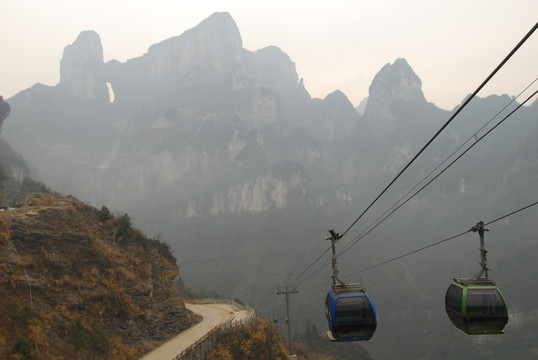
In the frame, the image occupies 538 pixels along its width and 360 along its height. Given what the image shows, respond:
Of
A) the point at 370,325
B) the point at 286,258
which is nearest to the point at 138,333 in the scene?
the point at 370,325

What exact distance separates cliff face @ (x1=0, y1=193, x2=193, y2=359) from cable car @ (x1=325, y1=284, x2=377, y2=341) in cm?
1196

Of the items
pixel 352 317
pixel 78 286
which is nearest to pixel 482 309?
pixel 352 317

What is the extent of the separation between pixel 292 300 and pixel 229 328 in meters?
131

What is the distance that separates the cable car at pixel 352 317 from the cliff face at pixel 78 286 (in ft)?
39.2

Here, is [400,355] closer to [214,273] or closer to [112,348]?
[214,273]

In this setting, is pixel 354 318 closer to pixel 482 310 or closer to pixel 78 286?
pixel 482 310

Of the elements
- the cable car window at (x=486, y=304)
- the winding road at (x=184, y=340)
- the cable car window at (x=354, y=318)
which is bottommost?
the winding road at (x=184, y=340)

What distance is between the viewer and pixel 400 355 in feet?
402

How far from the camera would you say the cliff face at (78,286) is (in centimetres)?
1889

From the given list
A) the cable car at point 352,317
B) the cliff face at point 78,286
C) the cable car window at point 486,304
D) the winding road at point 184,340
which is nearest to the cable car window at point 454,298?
the cable car window at point 486,304

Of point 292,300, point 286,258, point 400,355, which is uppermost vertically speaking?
point 286,258

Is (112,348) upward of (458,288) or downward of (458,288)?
downward

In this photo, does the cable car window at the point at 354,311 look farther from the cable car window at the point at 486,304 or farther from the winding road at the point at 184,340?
the winding road at the point at 184,340

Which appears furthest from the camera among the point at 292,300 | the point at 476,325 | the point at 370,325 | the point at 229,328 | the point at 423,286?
the point at 423,286
